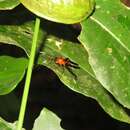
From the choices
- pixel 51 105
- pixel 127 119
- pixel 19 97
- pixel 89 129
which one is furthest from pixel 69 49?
pixel 89 129

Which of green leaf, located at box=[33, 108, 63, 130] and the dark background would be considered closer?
green leaf, located at box=[33, 108, 63, 130]

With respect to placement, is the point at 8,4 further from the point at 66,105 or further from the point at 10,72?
the point at 66,105

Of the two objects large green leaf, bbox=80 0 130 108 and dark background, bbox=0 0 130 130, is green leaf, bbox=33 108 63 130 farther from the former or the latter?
dark background, bbox=0 0 130 130

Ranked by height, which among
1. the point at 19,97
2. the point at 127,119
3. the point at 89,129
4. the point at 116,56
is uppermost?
the point at 116,56

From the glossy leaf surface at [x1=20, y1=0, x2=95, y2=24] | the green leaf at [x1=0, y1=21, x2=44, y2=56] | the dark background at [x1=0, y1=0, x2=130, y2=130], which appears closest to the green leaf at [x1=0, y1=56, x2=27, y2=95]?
the green leaf at [x1=0, y1=21, x2=44, y2=56]

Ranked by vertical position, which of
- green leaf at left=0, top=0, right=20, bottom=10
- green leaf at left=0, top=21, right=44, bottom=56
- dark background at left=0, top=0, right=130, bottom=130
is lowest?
dark background at left=0, top=0, right=130, bottom=130

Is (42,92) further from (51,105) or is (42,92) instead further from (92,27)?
(92,27)
